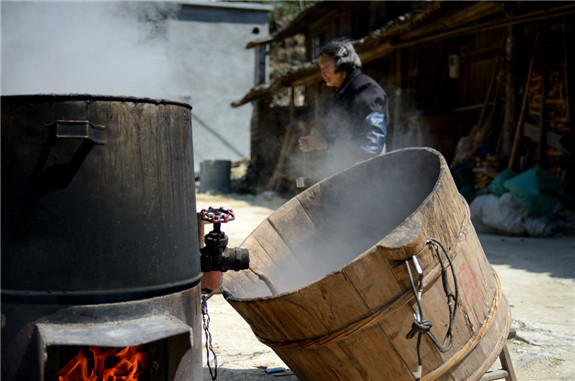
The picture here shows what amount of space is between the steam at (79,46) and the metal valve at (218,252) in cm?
243

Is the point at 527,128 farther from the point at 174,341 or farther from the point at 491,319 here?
the point at 174,341

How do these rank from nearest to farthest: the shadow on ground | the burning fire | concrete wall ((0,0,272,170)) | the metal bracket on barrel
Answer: the metal bracket on barrel, the burning fire, concrete wall ((0,0,272,170)), the shadow on ground

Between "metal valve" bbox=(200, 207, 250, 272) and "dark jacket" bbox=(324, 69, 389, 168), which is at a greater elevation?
"dark jacket" bbox=(324, 69, 389, 168)

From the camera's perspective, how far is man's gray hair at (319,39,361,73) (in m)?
4.04

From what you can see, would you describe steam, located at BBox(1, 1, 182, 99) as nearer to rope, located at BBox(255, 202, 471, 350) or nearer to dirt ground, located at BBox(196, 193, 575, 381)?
dirt ground, located at BBox(196, 193, 575, 381)

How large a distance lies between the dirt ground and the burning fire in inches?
44.3

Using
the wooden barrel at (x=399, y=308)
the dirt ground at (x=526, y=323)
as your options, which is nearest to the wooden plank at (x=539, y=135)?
the dirt ground at (x=526, y=323)

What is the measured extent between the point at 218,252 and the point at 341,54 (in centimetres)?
225

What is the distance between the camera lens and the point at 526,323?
3.90 meters

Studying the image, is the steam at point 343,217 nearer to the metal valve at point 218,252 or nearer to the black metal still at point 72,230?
the metal valve at point 218,252

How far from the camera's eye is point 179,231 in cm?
196

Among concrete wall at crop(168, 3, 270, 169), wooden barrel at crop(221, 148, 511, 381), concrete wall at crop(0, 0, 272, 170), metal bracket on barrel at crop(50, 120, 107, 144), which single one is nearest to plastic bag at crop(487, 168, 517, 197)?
concrete wall at crop(0, 0, 272, 170)

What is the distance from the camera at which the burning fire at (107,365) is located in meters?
1.87

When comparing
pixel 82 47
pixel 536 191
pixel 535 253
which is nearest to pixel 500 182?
pixel 536 191
